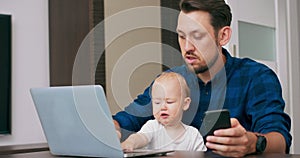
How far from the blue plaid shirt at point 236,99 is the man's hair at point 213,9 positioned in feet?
0.39

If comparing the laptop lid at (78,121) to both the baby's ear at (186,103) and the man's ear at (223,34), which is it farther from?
the man's ear at (223,34)

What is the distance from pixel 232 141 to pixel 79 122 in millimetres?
308

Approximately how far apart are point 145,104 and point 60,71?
1324 millimetres

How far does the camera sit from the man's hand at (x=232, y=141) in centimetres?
91

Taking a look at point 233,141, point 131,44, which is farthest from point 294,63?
point 233,141

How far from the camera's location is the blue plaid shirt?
1.26 m

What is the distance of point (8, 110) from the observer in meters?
2.55

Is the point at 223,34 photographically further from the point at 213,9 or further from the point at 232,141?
the point at 232,141

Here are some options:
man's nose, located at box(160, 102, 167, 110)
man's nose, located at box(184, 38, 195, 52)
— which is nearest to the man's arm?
man's nose, located at box(160, 102, 167, 110)

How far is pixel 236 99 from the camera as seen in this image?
1393 mm

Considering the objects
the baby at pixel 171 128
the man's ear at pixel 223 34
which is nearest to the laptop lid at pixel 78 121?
the baby at pixel 171 128

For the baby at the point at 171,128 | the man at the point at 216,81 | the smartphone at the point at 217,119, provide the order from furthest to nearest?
the man at the point at 216,81 → the baby at the point at 171,128 → the smartphone at the point at 217,119

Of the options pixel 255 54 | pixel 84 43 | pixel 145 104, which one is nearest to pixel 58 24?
pixel 84 43

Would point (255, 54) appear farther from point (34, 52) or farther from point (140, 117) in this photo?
point (140, 117)
